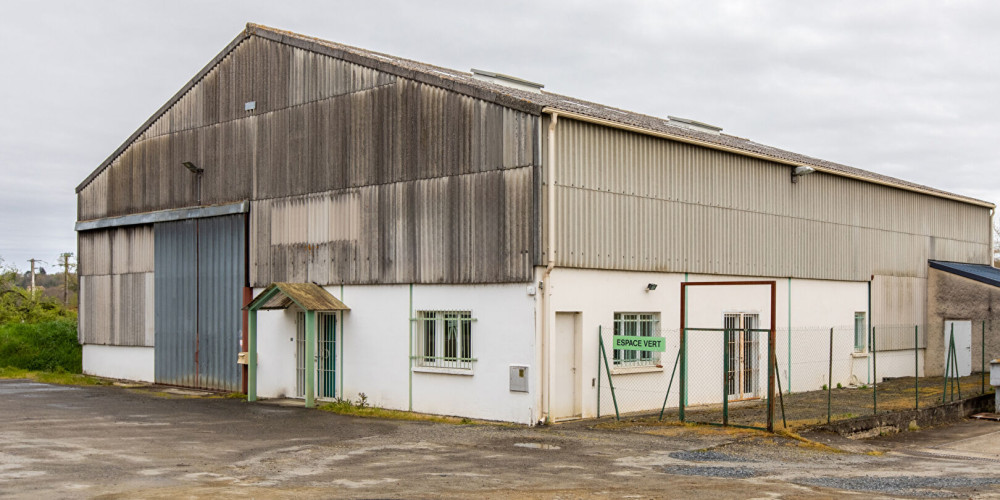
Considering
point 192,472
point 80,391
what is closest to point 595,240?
point 192,472

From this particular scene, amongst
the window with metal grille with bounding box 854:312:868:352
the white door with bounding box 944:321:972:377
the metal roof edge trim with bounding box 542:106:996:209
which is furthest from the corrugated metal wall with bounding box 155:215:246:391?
the white door with bounding box 944:321:972:377

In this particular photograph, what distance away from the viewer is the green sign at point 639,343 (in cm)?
1750

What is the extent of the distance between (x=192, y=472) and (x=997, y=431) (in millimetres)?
15426

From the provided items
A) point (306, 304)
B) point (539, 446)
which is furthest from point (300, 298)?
point (539, 446)

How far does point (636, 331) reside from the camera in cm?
1975

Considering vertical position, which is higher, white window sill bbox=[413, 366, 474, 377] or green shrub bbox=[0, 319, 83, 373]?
white window sill bbox=[413, 366, 474, 377]

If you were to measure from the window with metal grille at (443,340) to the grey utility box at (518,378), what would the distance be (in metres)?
1.06

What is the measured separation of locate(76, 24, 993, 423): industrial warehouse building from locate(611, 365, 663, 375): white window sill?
3.4 inches

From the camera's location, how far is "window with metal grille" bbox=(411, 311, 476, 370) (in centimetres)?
1878

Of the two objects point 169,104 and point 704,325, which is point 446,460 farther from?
point 169,104

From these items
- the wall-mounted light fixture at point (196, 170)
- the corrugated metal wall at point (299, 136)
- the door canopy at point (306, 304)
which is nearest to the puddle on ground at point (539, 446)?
the corrugated metal wall at point (299, 136)

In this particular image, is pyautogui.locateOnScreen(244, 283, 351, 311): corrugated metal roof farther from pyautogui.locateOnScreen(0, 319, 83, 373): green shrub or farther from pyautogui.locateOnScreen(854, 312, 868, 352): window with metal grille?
pyautogui.locateOnScreen(854, 312, 868, 352): window with metal grille

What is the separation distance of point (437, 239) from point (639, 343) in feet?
14.9

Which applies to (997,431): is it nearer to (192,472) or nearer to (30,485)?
(192,472)
